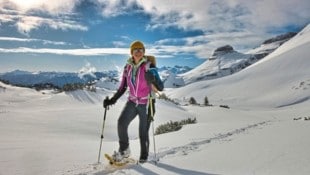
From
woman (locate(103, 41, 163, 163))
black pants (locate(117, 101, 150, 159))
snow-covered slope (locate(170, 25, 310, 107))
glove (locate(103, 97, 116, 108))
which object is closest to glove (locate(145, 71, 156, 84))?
woman (locate(103, 41, 163, 163))

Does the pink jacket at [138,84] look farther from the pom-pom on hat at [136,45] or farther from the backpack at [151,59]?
the pom-pom on hat at [136,45]

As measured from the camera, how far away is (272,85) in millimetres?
91000

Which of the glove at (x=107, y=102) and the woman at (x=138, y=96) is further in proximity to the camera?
the glove at (x=107, y=102)

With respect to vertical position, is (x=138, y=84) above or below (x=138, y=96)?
above

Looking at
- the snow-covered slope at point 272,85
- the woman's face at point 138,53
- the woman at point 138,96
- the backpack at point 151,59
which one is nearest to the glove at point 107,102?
the woman at point 138,96

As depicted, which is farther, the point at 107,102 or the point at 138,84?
the point at 107,102

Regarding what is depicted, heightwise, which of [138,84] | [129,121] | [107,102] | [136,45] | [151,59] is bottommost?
[129,121]

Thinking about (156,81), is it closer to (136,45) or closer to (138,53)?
(138,53)

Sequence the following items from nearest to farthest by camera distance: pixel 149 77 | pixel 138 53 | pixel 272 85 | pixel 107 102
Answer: pixel 149 77 → pixel 138 53 → pixel 107 102 → pixel 272 85

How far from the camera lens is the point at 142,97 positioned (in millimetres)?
7652

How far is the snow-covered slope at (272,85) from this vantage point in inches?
2849

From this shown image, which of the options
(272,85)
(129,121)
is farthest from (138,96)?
(272,85)

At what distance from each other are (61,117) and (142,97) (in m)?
13.1

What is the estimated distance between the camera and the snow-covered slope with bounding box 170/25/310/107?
237 feet
